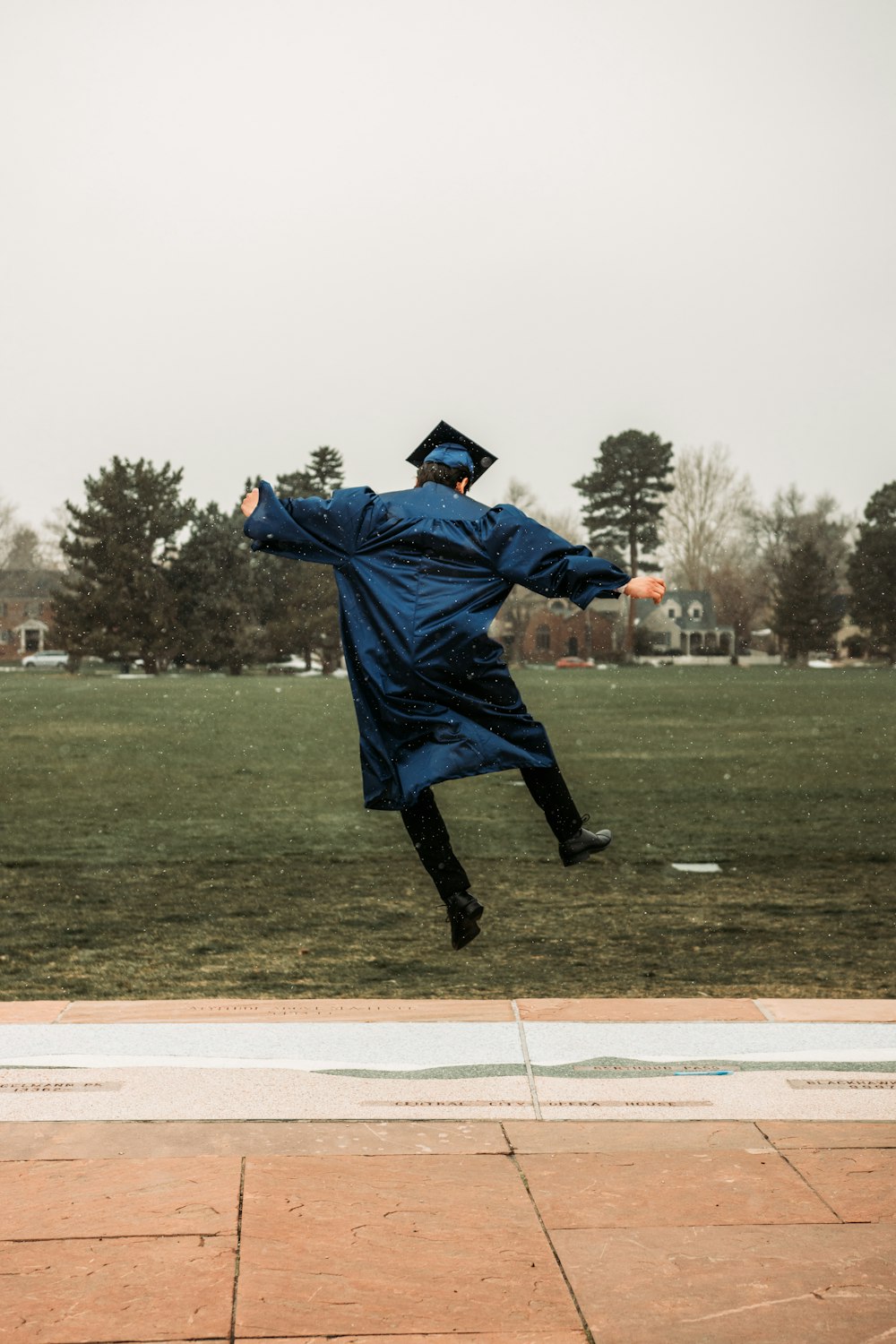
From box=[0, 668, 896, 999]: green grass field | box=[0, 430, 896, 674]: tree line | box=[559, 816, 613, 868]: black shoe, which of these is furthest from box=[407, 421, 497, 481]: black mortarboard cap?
box=[0, 430, 896, 674]: tree line

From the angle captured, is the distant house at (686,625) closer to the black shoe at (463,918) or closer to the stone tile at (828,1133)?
the stone tile at (828,1133)

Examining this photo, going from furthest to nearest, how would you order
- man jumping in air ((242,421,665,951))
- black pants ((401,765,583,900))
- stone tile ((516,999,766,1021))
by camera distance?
stone tile ((516,999,766,1021)) → black pants ((401,765,583,900)) → man jumping in air ((242,421,665,951))

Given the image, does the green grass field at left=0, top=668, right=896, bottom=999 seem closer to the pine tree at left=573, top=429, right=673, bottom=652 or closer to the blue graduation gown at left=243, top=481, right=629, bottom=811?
the blue graduation gown at left=243, top=481, right=629, bottom=811

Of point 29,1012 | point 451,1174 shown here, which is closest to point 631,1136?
point 451,1174

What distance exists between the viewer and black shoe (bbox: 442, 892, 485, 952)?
3953 millimetres

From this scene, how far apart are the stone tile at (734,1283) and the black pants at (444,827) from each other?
0.94 metres

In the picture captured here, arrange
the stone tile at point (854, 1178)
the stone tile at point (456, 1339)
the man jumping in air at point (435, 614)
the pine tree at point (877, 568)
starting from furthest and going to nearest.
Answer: the pine tree at point (877, 568) < the man jumping in air at point (435, 614) < the stone tile at point (854, 1178) < the stone tile at point (456, 1339)

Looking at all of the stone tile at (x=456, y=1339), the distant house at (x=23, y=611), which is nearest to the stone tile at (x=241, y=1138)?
the stone tile at (x=456, y=1339)

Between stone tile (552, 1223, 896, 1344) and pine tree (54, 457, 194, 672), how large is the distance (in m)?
47.9

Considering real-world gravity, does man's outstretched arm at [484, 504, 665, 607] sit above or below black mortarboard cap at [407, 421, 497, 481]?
below

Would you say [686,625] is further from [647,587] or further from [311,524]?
[647,587]

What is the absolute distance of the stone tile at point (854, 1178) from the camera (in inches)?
149

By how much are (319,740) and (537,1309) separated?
87.1 ft

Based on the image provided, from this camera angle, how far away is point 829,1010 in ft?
19.1
